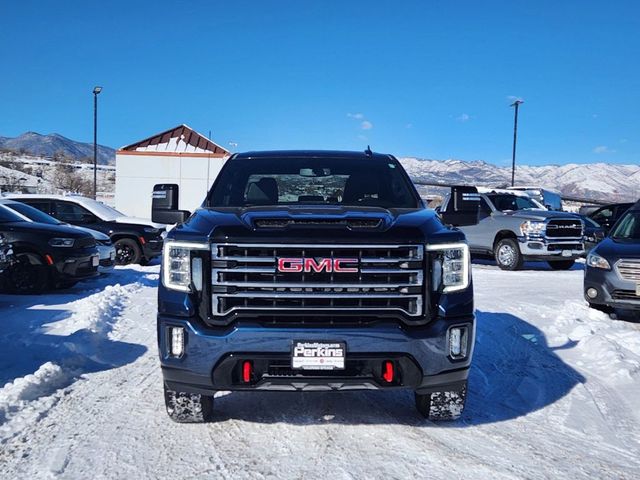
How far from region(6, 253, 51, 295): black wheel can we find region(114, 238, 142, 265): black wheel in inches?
151

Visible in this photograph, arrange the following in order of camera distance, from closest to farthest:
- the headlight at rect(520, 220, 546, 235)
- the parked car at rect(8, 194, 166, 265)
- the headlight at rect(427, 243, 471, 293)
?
the headlight at rect(427, 243, 471, 293) → the parked car at rect(8, 194, 166, 265) → the headlight at rect(520, 220, 546, 235)

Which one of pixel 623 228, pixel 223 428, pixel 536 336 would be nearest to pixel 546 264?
pixel 623 228

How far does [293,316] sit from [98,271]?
26.0ft

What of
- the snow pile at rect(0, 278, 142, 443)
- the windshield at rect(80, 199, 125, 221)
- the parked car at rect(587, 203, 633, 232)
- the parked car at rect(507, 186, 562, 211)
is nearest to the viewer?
the snow pile at rect(0, 278, 142, 443)

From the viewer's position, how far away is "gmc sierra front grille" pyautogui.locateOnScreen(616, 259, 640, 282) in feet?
24.2

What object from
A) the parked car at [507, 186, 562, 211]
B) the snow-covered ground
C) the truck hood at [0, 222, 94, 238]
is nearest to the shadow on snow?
the snow-covered ground

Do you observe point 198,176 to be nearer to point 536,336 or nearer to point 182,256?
point 536,336

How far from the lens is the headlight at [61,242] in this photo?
368 inches

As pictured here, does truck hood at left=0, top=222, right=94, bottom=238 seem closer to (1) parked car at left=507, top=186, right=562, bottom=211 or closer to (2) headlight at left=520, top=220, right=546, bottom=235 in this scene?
(2) headlight at left=520, top=220, right=546, bottom=235

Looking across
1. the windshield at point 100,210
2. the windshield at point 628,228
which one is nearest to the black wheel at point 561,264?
the windshield at point 628,228

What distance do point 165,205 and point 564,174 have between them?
Answer: 16606 cm

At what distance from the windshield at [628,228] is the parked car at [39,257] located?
8.52m

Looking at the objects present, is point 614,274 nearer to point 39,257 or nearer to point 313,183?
point 313,183

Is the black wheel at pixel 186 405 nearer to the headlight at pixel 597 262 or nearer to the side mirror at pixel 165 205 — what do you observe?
the side mirror at pixel 165 205
